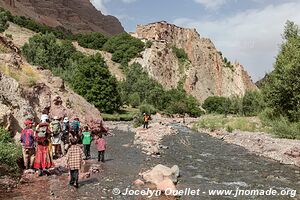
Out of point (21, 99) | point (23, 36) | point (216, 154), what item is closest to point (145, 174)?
point (21, 99)

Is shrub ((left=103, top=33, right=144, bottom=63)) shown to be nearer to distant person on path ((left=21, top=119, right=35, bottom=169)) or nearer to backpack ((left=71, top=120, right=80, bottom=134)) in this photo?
backpack ((left=71, top=120, right=80, bottom=134))

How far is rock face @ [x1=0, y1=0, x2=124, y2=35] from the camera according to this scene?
13450cm

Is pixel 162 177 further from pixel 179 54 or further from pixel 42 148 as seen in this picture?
pixel 179 54

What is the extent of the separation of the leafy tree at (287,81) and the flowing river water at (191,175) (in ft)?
27.9

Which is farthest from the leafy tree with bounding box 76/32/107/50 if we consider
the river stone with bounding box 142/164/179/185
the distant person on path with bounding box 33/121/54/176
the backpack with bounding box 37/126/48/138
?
the backpack with bounding box 37/126/48/138

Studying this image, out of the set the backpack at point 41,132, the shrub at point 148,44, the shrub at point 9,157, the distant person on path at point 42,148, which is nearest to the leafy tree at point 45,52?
the shrub at point 148,44

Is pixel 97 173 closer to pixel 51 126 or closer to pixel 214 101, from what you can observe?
pixel 51 126

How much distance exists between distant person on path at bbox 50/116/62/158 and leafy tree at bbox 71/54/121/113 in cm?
4440

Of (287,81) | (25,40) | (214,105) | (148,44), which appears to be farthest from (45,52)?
(287,81)

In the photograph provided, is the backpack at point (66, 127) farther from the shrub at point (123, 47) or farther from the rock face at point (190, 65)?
the shrub at point (123, 47)

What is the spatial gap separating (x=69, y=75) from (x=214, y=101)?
5634cm

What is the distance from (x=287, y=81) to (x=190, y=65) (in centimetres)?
10771

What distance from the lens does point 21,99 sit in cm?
2008

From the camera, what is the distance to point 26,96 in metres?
22.5
